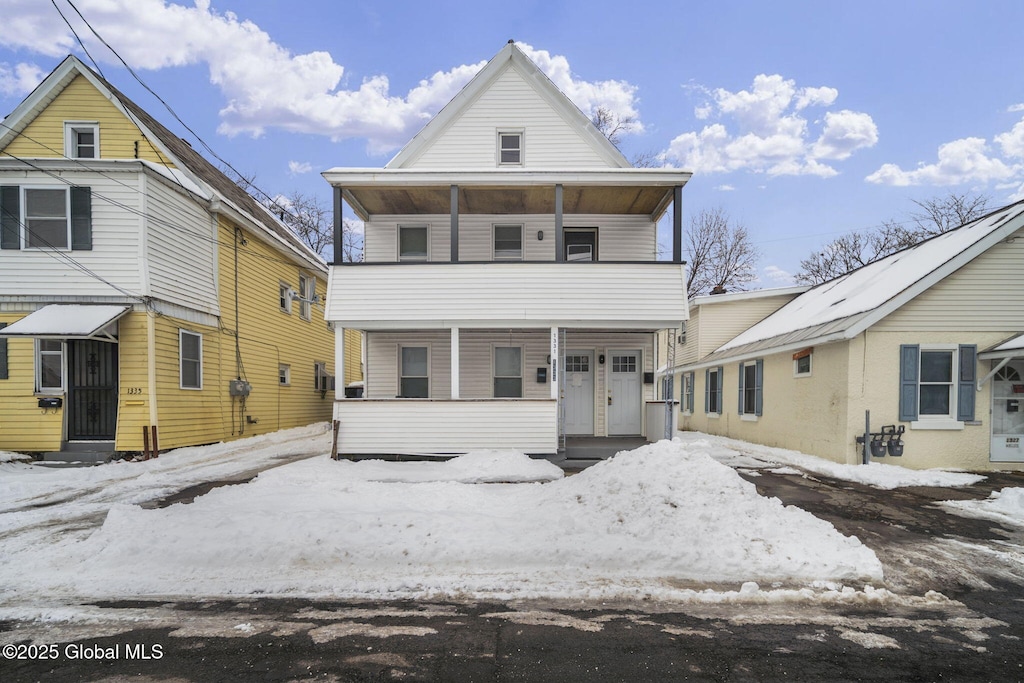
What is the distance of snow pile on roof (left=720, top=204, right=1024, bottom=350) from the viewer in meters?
10.5

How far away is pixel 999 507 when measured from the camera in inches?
278

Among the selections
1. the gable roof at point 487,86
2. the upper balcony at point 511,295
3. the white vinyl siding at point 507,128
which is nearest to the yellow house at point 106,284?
the upper balcony at point 511,295

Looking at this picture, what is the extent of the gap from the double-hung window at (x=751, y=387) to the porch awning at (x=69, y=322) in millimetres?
16311

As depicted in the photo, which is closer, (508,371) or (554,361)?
(554,361)

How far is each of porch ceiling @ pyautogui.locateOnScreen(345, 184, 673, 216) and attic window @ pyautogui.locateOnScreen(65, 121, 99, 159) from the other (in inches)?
300

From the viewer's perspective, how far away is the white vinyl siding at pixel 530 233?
12688 millimetres

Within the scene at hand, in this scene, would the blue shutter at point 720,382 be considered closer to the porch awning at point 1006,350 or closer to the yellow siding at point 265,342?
the porch awning at point 1006,350

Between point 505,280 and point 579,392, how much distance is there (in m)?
3.76

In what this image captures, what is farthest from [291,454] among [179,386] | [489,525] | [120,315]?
[489,525]

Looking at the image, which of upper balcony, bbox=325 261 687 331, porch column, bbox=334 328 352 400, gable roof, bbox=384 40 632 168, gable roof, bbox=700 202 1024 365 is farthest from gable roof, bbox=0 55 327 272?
gable roof, bbox=700 202 1024 365

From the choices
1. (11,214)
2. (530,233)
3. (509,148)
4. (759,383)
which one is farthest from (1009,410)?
(11,214)

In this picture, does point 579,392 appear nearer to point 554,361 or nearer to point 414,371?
point 554,361

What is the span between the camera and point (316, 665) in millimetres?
3225

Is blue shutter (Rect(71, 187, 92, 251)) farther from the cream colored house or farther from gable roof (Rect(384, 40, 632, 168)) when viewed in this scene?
the cream colored house
